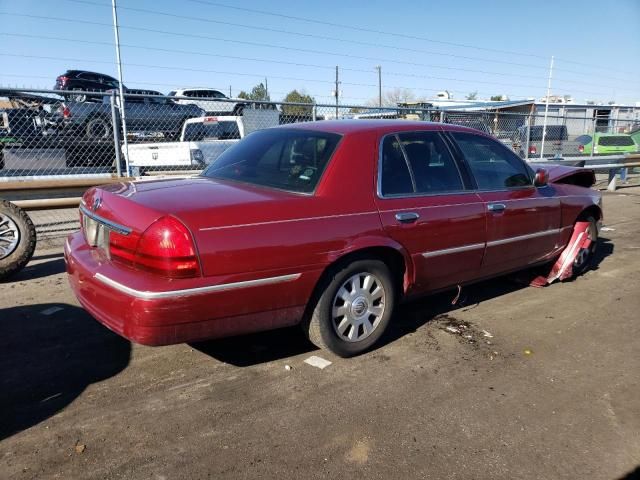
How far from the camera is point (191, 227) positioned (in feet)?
9.16

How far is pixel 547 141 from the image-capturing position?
1791 cm

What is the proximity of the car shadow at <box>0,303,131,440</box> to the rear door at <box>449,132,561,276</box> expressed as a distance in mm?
2972

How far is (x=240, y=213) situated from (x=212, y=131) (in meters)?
9.60

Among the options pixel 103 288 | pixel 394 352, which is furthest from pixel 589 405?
pixel 103 288

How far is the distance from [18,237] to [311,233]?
365 cm

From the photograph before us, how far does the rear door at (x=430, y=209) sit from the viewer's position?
12.0 ft

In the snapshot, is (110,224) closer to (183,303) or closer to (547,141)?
(183,303)

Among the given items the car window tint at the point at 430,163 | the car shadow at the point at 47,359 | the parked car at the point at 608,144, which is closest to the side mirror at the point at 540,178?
the car window tint at the point at 430,163

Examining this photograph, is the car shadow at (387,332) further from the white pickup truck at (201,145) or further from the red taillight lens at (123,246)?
the white pickup truck at (201,145)

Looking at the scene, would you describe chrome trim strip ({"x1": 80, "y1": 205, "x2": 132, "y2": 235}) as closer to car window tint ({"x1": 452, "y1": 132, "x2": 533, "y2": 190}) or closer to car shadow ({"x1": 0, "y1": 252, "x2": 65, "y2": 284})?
car shadow ({"x1": 0, "y1": 252, "x2": 65, "y2": 284})

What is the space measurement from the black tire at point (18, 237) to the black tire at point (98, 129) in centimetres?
535

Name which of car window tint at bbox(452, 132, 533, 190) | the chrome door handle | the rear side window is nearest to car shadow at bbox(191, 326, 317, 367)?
the chrome door handle

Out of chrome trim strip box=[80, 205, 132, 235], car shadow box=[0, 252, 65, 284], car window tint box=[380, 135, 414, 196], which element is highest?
car window tint box=[380, 135, 414, 196]

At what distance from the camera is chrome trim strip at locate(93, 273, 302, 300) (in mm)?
2746
